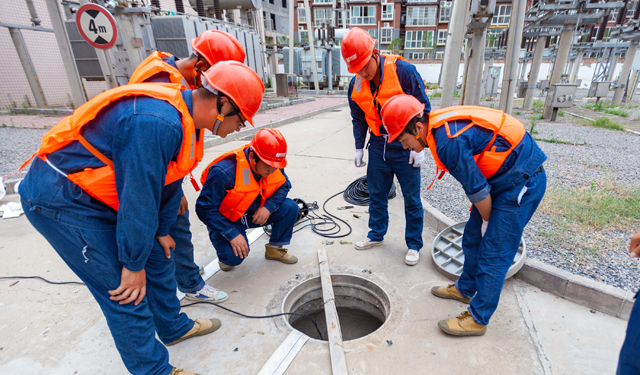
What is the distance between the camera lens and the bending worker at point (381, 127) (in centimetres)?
252

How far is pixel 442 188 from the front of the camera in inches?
180

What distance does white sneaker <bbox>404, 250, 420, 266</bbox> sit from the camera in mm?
2842

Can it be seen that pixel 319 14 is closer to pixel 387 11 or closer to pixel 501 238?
pixel 387 11

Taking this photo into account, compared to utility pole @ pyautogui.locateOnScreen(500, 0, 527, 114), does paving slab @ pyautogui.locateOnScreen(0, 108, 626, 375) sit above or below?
below

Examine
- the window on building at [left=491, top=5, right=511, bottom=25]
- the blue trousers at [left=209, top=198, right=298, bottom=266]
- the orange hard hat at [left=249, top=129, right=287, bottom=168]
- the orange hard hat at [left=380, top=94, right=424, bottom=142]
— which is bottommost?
the blue trousers at [left=209, top=198, right=298, bottom=266]

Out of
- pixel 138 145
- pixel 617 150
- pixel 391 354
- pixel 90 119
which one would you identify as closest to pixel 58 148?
pixel 90 119

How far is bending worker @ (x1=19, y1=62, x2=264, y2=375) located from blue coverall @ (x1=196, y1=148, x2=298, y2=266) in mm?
985

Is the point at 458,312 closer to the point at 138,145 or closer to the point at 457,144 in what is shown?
the point at 457,144

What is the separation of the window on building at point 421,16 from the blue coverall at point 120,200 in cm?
4717

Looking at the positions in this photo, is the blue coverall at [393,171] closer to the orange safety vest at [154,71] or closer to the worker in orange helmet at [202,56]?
the worker in orange helmet at [202,56]

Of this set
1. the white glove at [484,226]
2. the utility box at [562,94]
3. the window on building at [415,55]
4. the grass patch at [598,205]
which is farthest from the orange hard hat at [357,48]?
the window on building at [415,55]

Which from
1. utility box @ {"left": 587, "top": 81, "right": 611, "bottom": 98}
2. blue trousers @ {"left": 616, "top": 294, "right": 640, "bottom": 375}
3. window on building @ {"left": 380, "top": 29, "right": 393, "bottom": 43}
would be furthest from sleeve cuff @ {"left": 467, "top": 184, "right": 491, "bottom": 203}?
window on building @ {"left": 380, "top": 29, "right": 393, "bottom": 43}

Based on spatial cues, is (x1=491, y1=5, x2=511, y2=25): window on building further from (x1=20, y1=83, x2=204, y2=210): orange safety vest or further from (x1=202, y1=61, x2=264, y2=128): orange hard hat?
(x1=20, y1=83, x2=204, y2=210): orange safety vest

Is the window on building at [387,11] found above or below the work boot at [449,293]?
above
